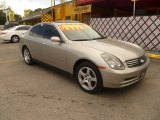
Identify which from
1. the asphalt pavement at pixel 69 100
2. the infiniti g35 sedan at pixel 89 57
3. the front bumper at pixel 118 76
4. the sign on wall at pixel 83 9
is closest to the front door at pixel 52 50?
the infiniti g35 sedan at pixel 89 57

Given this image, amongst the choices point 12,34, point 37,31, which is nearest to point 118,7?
point 12,34

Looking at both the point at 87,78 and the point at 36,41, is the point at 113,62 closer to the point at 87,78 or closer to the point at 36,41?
the point at 87,78

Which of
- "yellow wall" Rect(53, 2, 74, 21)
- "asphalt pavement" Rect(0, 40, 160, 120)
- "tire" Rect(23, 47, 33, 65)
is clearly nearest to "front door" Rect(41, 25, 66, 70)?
"asphalt pavement" Rect(0, 40, 160, 120)

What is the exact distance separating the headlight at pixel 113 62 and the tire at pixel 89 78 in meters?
0.28

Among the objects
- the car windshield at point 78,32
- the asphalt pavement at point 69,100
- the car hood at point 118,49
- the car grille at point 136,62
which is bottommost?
the asphalt pavement at point 69,100

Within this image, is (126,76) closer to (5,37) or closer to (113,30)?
(113,30)

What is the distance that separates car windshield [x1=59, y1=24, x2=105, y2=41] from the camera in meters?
5.05

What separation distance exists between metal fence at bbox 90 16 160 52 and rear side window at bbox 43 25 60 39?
17.2 feet

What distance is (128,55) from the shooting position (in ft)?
13.7

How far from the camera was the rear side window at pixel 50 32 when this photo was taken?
5.27 m

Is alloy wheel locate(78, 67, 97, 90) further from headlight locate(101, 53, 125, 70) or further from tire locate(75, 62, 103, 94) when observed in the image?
headlight locate(101, 53, 125, 70)

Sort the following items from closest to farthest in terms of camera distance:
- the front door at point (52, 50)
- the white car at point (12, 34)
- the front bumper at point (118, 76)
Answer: the front bumper at point (118, 76), the front door at point (52, 50), the white car at point (12, 34)

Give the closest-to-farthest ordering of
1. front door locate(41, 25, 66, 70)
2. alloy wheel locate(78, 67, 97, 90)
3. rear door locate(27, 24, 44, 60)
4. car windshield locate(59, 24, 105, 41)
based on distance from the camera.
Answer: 1. alloy wheel locate(78, 67, 97, 90)
2. front door locate(41, 25, 66, 70)
3. car windshield locate(59, 24, 105, 41)
4. rear door locate(27, 24, 44, 60)

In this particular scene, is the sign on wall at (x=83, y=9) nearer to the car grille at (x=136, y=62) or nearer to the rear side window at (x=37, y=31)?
the rear side window at (x=37, y=31)
